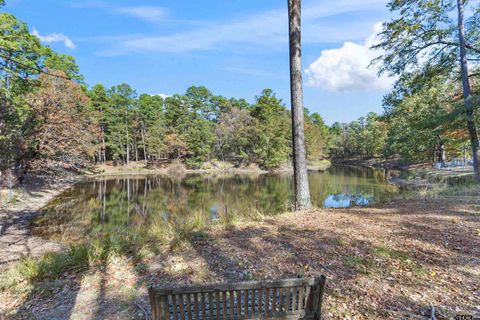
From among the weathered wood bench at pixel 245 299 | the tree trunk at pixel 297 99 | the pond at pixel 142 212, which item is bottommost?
the pond at pixel 142 212

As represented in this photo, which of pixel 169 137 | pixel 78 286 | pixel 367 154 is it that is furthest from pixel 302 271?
pixel 367 154

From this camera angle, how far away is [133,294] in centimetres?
278

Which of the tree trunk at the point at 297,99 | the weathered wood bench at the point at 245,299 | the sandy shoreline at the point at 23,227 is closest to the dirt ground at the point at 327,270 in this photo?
the weathered wood bench at the point at 245,299

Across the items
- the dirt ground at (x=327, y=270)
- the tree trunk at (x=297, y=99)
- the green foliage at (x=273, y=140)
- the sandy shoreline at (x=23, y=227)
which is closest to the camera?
the dirt ground at (x=327, y=270)

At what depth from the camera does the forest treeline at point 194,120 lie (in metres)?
9.61

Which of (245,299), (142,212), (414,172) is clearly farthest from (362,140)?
(245,299)

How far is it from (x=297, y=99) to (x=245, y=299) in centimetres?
517

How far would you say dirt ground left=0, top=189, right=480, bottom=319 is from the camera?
95.5 inches

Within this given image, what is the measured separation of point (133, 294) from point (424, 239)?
150 inches

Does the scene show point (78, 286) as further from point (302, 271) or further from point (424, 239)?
point (424, 239)

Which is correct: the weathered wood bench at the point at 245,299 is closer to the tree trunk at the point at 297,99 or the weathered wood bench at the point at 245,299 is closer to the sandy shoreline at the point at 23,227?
the tree trunk at the point at 297,99

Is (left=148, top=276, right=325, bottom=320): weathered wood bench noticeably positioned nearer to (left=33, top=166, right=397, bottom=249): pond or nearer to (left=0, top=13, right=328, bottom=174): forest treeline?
(left=33, top=166, right=397, bottom=249): pond

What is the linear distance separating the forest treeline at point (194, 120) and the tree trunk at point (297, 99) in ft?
17.7

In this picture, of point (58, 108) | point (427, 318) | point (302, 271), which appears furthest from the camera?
point (58, 108)
